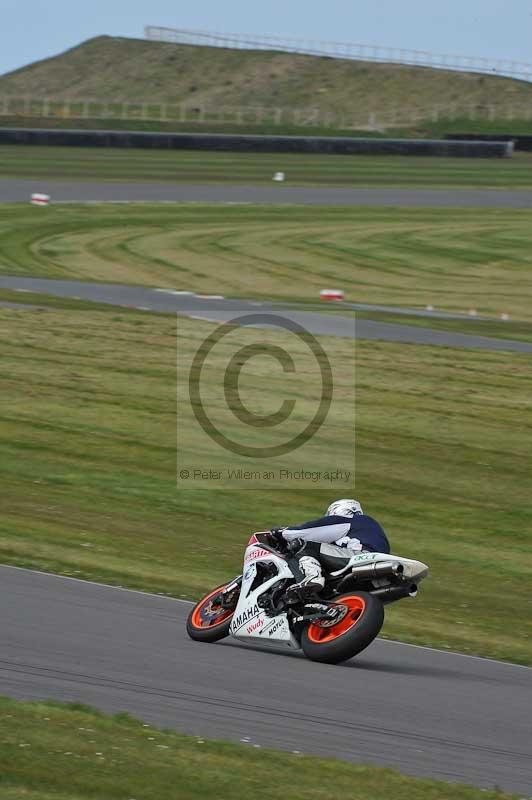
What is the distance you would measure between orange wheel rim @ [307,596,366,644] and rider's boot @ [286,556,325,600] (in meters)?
0.22

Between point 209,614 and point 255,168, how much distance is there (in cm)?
4318

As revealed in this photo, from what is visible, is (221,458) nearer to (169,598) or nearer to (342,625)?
(169,598)

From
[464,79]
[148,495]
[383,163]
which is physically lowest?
[148,495]

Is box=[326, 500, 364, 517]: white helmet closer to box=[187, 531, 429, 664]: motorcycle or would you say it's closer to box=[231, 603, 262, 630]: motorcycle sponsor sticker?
box=[187, 531, 429, 664]: motorcycle

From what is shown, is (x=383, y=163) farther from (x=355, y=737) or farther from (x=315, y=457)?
(x=355, y=737)

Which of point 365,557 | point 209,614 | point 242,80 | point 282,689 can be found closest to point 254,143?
point 209,614

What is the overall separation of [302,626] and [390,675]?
26.4 inches

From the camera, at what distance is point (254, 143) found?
2249 inches

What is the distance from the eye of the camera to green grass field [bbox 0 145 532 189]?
4766 cm

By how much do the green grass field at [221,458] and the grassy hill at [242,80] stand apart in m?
87.8

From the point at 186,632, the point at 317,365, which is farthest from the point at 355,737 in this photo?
the point at 317,365

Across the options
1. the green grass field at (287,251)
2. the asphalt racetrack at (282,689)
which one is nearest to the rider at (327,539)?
the asphalt racetrack at (282,689)

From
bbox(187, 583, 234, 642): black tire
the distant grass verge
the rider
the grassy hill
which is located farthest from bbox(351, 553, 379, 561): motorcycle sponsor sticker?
the grassy hill

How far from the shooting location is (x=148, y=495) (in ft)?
48.2
